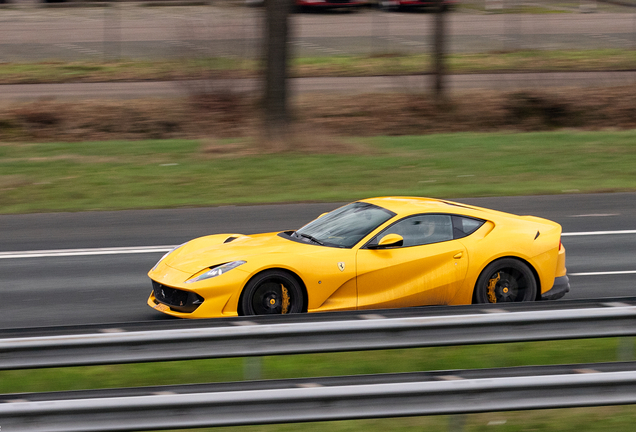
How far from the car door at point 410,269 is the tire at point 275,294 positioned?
0.63 m

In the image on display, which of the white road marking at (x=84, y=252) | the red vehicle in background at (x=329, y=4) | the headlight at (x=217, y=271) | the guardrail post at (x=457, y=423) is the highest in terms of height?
the red vehicle in background at (x=329, y=4)

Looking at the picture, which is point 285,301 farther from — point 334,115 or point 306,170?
point 334,115

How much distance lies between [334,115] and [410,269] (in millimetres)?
14956

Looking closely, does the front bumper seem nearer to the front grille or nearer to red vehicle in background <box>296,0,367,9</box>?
the front grille

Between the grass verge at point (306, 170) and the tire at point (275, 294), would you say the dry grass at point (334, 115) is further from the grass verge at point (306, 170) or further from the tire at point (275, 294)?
the tire at point (275, 294)

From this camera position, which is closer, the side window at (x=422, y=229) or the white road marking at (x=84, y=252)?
the side window at (x=422, y=229)

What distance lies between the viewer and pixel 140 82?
26.1m

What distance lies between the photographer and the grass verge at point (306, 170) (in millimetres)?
15141

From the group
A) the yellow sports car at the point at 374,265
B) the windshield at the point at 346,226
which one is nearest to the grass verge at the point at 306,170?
the windshield at the point at 346,226

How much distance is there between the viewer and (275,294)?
7.87 m

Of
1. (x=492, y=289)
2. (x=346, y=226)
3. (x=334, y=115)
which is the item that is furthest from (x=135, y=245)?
(x=334, y=115)

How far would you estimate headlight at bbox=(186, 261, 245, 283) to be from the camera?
25.6 ft

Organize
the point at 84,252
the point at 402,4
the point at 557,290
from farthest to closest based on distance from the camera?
1. the point at 402,4
2. the point at 84,252
3. the point at 557,290

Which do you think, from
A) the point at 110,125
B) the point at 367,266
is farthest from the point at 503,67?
the point at 367,266
